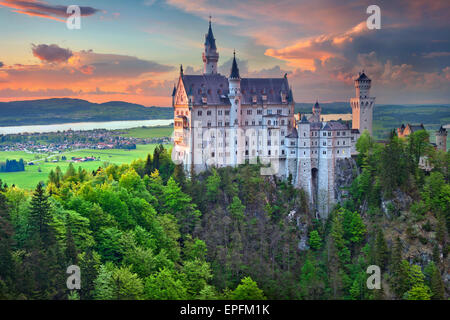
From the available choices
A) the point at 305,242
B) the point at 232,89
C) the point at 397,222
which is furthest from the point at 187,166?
the point at 397,222

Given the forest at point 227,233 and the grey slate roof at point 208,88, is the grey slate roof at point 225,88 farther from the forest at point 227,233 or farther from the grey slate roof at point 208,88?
the forest at point 227,233

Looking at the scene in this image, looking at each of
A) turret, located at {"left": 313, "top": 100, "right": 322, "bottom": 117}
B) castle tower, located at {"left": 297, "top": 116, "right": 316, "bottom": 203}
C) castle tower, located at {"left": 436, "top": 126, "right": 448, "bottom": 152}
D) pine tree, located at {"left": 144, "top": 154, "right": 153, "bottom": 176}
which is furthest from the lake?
castle tower, located at {"left": 436, "top": 126, "right": 448, "bottom": 152}

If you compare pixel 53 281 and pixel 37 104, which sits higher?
pixel 37 104

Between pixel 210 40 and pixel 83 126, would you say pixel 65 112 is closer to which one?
pixel 83 126

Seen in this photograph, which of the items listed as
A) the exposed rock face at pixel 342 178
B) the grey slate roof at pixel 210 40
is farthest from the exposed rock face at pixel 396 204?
the grey slate roof at pixel 210 40

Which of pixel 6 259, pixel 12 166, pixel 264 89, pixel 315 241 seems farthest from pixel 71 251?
pixel 264 89
